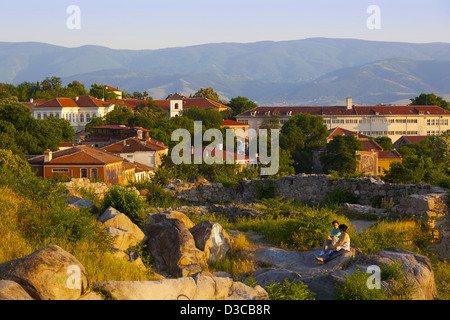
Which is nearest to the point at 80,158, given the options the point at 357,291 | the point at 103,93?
the point at 357,291

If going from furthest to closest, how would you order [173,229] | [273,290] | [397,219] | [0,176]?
1. [397,219]
2. [0,176]
3. [173,229]
4. [273,290]

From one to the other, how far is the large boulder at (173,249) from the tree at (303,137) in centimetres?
8442

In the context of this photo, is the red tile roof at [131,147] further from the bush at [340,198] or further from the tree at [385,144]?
the tree at [385,144]

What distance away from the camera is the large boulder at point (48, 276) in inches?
275

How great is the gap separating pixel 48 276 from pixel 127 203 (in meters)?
6.90

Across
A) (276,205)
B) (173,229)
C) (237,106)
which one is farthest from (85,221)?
(237,106)

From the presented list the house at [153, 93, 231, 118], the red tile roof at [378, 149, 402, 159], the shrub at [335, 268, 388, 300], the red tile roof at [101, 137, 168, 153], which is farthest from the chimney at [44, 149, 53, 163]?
the house at [153, 93, 231, 118]

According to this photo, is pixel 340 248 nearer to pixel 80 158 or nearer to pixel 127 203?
pixel 127 203

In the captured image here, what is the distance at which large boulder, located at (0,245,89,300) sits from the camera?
6980mm

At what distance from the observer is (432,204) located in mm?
15812

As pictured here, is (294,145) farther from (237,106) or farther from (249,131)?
(237,106)

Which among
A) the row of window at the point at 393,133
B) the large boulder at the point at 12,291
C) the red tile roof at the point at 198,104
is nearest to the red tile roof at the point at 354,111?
the row of window at the point at 393,133

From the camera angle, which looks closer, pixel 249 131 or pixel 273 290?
pixel 273 290
